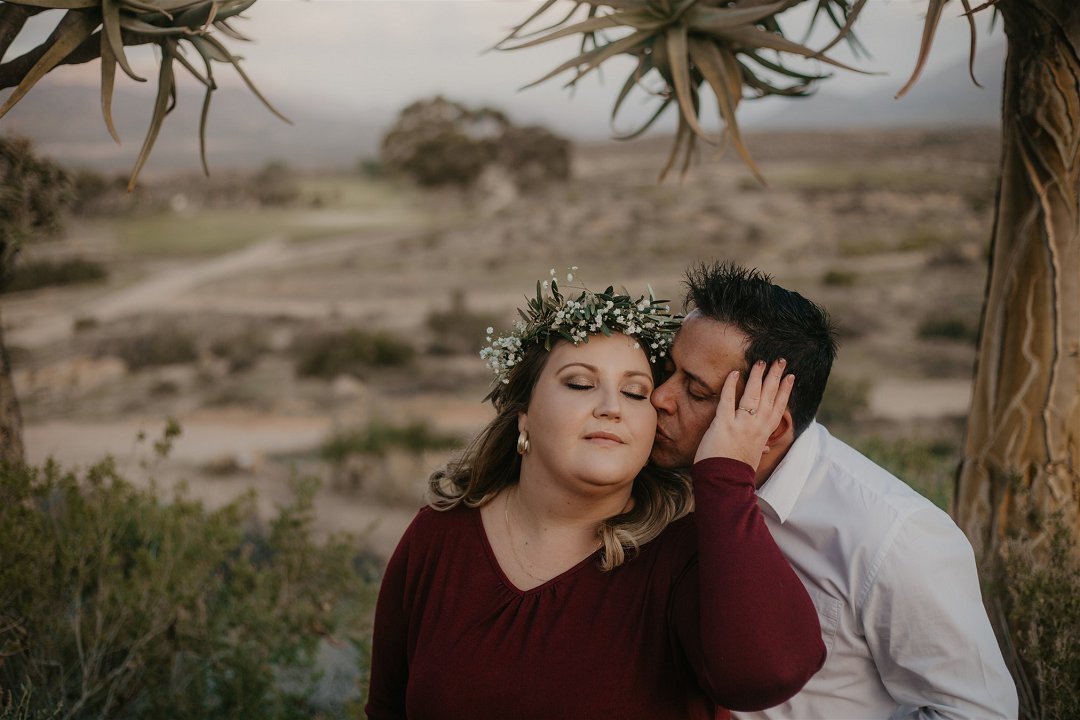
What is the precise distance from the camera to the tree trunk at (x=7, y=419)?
4.63m

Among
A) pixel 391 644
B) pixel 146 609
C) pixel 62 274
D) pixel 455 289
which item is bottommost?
pixel 146 609

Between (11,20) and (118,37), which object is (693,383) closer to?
(118,37)

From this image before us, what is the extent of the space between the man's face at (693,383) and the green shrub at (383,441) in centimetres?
943

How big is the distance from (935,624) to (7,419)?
4.45 meters

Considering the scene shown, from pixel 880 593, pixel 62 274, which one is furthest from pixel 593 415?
pixel 62 274

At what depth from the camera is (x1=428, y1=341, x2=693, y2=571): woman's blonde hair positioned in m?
2.91

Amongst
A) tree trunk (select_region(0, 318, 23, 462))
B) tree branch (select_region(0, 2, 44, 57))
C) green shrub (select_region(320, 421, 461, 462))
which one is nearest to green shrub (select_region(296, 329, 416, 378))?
green shrub (select_region(320, 421, 461, 462))

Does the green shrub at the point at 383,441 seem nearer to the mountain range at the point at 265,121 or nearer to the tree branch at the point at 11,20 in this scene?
the tree branch at the point at 11,20

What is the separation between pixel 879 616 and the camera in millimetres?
2609

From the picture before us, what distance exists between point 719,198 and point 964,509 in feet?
Result: 75.2

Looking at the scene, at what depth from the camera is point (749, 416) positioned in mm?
2730

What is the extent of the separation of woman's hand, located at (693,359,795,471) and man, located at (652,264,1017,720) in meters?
0.05

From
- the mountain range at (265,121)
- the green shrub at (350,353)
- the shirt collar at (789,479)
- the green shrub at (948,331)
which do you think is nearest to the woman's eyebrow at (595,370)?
the shirt collar at (789,479)

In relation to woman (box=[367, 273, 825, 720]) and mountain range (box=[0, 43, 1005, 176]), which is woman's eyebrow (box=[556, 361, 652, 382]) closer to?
woman (box=[367, 273, 825, 720])
